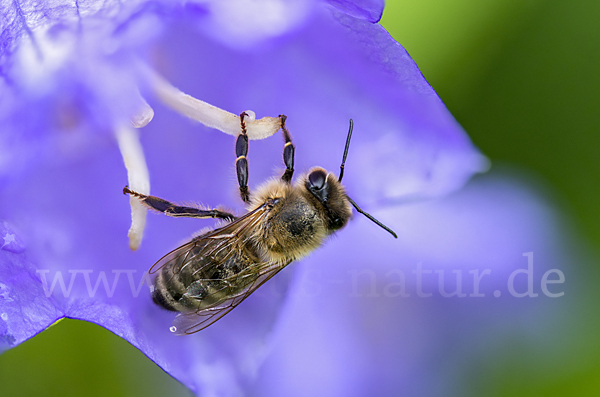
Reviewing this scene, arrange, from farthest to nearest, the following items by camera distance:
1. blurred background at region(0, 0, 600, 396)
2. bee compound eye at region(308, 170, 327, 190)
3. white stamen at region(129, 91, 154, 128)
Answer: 1. blurred background at region(0, 0, 600, 396)
2. bee compound eye at region(308, 170, 327, 190)
3. white stamen at region(129, 91, 154, 128)

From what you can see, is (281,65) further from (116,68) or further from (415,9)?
(415,9)

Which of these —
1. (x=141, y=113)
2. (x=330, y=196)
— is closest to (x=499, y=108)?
(x=330, y=196)

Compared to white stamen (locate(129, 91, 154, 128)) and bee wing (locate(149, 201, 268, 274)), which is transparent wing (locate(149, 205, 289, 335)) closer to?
bee wing (locate(149, 201, 268, 274))

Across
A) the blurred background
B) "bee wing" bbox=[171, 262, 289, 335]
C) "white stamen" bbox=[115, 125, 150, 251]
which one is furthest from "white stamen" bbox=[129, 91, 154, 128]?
the blurred background

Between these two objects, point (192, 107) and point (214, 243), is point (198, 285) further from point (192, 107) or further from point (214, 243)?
point (192, 107)

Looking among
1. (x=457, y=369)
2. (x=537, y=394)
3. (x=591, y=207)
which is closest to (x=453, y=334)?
(x=457, y=369)

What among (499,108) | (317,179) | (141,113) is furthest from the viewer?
(499,108)
